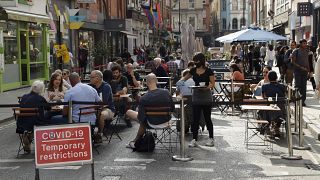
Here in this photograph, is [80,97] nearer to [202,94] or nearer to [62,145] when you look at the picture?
[202,94]

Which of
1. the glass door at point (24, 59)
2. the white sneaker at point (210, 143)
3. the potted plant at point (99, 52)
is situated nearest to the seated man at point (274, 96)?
the white sneaker at point (210, 143)

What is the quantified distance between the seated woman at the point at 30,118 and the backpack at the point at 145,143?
177cm

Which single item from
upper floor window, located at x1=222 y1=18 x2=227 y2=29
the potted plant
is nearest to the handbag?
the potted plant

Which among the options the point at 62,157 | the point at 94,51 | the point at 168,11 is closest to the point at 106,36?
the point at 94,51

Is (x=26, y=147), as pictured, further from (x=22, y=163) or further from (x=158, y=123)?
(x=158, y=123)

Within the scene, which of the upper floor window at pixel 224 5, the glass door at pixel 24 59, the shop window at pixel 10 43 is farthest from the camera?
the upper floor window at pixel 224 5

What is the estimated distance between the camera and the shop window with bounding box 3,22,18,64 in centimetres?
2147

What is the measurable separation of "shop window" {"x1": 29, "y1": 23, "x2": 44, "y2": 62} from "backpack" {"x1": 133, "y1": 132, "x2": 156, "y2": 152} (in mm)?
16308

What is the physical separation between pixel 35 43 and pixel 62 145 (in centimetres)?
2009

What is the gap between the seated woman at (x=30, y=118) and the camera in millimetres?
9000

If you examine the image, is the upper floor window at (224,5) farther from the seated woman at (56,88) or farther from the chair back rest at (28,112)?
the chair back rest at (28,112)

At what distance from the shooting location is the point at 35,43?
25219 mm

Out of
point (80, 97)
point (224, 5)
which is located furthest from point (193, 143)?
point (224, 5)

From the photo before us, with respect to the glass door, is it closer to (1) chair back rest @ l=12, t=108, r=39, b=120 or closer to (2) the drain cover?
(1) chair back rest @ l=12, t=108, r=39, b=120
